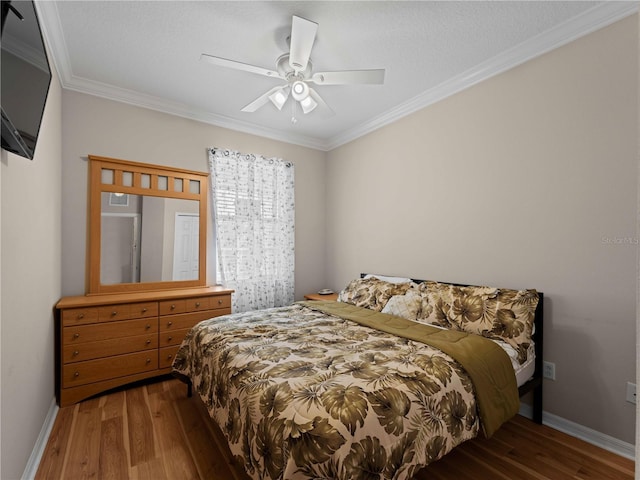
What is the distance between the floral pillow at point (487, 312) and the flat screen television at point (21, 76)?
105 inches

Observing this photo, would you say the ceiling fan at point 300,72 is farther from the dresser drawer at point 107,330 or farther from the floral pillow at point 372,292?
the dresser drawer at point 107,330

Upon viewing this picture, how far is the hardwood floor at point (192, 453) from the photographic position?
1.69 metres

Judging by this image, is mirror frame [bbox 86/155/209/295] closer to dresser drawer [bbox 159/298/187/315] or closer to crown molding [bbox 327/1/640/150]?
dresser drawer [bbox 159/298/187/315]

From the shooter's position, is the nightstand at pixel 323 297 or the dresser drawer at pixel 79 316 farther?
the nightstand at pixel 323 297

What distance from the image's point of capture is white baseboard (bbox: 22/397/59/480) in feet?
5.34

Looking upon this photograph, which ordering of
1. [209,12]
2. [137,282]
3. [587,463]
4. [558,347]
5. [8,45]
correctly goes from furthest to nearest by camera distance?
[137,282]
[558,347]
[209,12]
[587,463]
[8,45]

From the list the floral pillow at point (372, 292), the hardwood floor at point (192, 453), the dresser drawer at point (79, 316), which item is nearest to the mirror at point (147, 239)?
the dresser drawer at point (79, 316)

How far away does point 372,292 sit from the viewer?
302 centimetres

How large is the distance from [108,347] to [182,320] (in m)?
0.60

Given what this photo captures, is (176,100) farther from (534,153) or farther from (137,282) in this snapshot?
(534,153)

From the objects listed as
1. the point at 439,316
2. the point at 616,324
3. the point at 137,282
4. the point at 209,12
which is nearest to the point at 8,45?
the point at 209,12

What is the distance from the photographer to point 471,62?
8.13 ft

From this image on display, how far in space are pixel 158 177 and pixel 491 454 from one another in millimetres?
3616

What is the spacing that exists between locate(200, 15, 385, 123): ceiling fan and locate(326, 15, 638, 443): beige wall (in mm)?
1141
